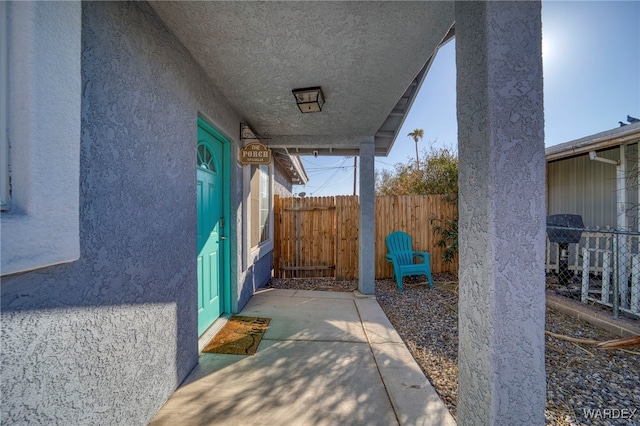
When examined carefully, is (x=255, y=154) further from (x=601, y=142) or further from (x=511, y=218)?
(x=601, y=142)

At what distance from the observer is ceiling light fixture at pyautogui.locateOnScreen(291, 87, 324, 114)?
2822 millimetres

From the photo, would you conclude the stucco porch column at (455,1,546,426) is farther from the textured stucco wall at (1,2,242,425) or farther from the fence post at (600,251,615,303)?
the fence post at (600,251,615,303)

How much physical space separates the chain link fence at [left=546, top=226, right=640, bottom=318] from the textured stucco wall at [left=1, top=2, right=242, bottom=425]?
4953mm

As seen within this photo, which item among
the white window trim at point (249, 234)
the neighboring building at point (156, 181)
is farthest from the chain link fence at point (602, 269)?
the white window trim at point (249, 234)

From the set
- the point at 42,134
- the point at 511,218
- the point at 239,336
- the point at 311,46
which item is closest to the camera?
the point at 42,134

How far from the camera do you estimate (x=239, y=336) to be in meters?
2.92

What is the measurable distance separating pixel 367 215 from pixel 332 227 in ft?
5.60

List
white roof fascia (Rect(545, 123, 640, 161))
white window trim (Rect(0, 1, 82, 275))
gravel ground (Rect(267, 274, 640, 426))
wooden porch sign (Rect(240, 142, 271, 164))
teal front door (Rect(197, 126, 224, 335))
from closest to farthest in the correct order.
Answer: white window trim (Rect(0, 1, 82, 275)) → gravel ground (Rect(267, 274, 640, 426)) → teal front door (Rect(197, 126, 224, 335)) → wooden porch sign (Rect(240, 142, 271, 164)) → white roof fascia (Rect(545, 123, 640, 161))

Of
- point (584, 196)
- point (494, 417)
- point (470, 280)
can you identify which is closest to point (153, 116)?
point (470, 280)

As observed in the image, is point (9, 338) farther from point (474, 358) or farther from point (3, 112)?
point (474, 358)

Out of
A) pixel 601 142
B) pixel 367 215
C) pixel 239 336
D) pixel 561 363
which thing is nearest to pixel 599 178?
pixel 601 142

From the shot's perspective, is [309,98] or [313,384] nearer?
[313,384]

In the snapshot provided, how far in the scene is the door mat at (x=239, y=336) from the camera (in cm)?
264

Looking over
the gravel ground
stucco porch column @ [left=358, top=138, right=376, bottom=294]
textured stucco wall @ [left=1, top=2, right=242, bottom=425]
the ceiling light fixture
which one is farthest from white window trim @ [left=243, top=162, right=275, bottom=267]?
the gravel ground
